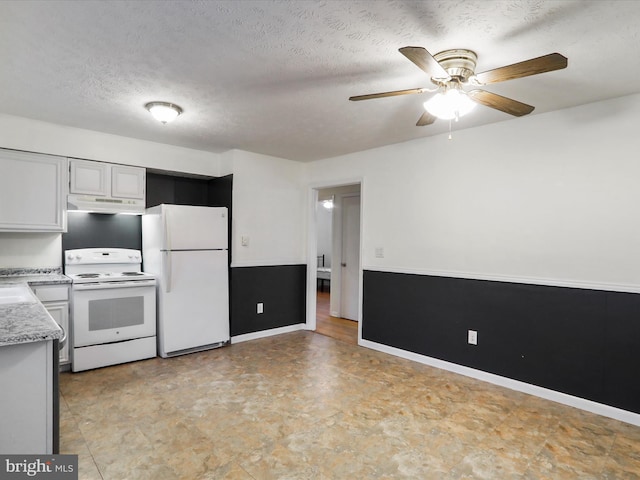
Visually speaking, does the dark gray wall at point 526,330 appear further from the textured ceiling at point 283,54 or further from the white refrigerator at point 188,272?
the white refrigerator at point 188,272

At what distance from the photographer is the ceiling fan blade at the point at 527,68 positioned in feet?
5.43

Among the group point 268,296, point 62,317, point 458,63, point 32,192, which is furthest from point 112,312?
point 458,63

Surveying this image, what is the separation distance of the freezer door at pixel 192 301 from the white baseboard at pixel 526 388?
6.22 ft

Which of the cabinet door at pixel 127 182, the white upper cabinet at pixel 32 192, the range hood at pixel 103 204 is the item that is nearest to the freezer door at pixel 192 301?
the range hood at pixel 103 204

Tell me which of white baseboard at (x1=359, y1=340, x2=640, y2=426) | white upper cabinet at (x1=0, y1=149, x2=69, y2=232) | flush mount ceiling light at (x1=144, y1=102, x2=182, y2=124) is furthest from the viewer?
white upper cabinet at (x1=0, y1=149, x2=69, y2=232)

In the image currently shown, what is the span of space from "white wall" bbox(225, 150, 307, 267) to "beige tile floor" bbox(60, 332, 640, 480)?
157 centimetres

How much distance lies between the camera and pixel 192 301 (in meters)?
4.03

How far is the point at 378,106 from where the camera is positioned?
2.92 metres

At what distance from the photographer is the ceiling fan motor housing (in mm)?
2076

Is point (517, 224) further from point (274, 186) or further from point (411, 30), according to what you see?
point (274, 186)

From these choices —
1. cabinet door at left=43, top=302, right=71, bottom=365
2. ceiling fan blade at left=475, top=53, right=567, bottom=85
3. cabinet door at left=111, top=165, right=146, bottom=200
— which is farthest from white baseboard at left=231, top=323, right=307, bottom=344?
ceiling fan blade at left=475, top=53, right=567, bottom=85

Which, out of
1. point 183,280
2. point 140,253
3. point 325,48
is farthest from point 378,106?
point 140,253

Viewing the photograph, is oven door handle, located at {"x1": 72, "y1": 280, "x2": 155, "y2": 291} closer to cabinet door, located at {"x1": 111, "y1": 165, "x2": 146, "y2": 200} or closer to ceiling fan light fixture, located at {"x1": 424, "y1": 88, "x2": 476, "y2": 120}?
cabinet door, located at {"x1": 111, "y1": 165, "x2": 146, "y2": 200}

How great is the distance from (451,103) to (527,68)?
1.30 ft
